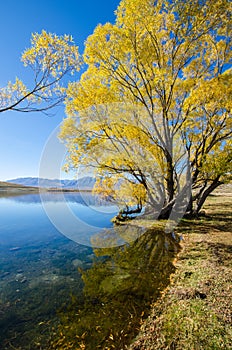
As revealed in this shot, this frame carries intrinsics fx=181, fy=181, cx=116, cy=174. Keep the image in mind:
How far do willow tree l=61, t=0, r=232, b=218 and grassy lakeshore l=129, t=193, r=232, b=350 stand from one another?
16.5ft

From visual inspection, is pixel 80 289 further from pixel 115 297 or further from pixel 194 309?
pixel 194 309

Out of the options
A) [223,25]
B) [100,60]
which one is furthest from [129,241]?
[223,25]

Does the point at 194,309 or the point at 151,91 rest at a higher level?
the point at 151,91

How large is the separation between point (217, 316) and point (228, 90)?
934 centimetres

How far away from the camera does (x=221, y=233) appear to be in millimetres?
9156

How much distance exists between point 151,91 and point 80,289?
998 centimetres

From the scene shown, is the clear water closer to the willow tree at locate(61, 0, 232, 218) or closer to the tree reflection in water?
the tree reflection in water

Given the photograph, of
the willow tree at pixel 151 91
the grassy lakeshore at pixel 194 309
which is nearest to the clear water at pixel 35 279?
the grassy lakeshore at pixel 194 309

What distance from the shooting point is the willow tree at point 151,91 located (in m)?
8.76

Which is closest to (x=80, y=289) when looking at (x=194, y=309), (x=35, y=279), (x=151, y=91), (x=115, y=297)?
(x=115, y=297)

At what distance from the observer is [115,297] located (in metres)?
4.41

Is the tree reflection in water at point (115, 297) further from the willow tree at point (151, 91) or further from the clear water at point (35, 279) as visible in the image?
the willow tree at point (151, 91)

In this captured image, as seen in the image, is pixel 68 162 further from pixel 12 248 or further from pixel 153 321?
pixel 153 321

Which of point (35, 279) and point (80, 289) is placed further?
point (35, 279)
